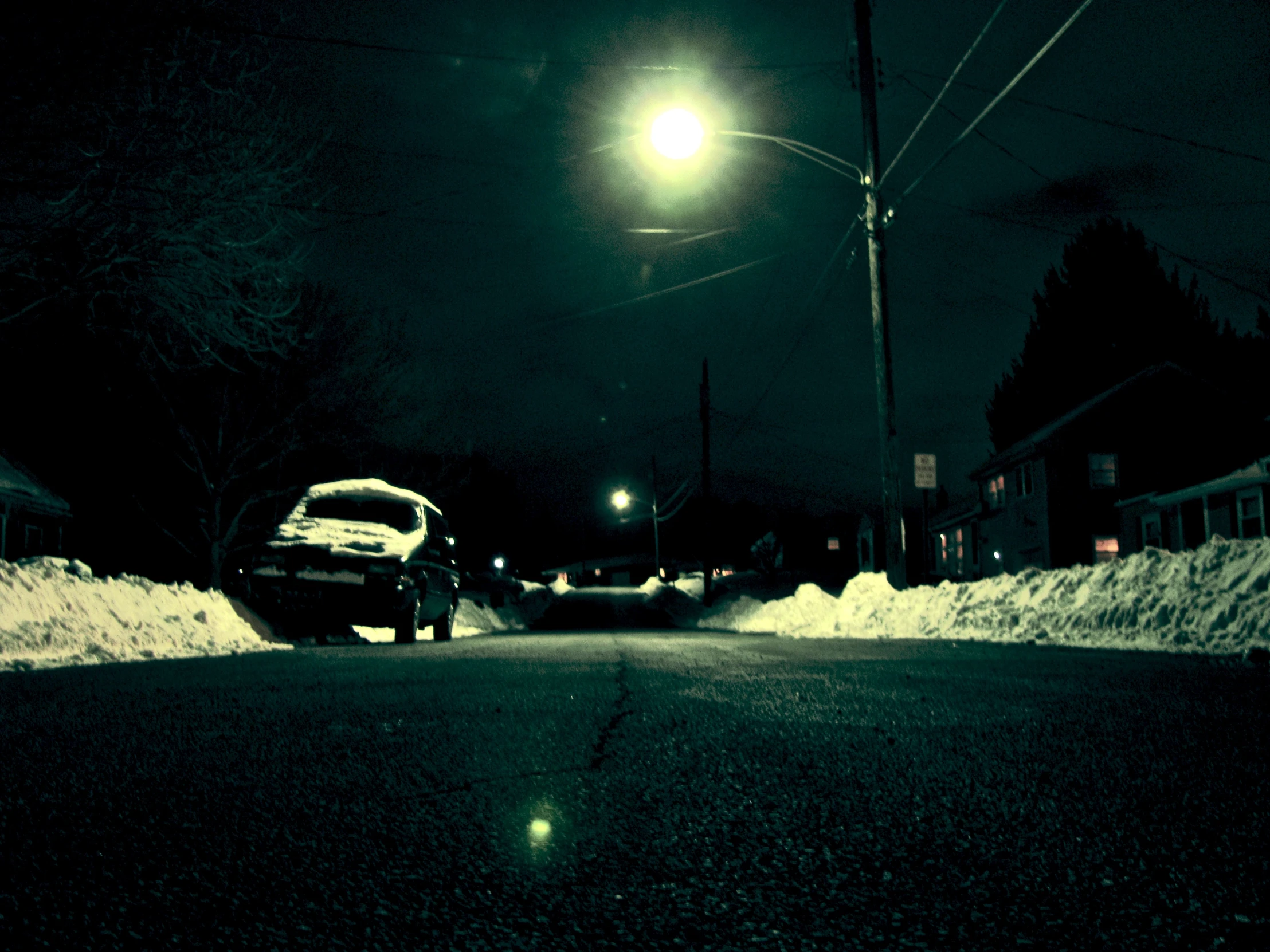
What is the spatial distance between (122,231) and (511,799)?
399 inches

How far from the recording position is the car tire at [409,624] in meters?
14.6

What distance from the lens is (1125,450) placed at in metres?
36.8

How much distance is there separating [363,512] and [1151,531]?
96.8 ft

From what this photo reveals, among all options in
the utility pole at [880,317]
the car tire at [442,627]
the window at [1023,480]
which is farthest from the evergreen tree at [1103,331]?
the car tire at [442,627]

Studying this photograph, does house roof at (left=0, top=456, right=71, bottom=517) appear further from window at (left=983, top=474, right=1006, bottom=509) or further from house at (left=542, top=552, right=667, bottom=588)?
house at (left=542, top=552, right=667, bottom=588)

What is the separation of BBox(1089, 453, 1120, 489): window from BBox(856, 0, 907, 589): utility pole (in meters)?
19.7

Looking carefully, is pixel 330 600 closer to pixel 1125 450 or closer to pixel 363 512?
pixel 363 512

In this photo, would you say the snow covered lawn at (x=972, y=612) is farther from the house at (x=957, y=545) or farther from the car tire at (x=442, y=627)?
the house at (x=957, y=545)

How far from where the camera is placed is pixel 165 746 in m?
4.89

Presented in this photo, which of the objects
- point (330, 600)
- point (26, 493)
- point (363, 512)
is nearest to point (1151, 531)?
point (363, 512)

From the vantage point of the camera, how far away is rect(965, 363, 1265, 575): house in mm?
36500

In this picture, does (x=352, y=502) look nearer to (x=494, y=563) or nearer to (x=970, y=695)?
(x=970, y=695)

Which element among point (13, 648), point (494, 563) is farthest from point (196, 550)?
point (494, 563)

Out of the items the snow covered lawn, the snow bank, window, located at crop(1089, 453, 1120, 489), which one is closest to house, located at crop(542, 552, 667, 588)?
window, located at crop(1089, 453, 1120, 489)
